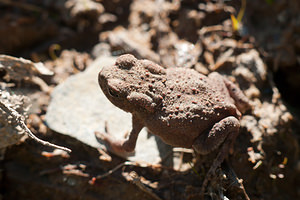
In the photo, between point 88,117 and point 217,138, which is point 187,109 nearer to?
point 217,138

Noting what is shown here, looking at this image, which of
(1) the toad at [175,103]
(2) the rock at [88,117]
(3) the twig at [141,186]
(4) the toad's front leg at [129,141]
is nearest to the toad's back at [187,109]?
(1) the toad at [175,103]

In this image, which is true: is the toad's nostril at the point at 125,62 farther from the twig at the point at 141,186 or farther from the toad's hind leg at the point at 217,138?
the twig at the point at 141,186

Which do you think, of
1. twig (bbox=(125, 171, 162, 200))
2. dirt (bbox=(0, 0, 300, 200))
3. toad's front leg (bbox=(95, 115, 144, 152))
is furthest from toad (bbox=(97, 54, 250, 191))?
twig (bbox=(125, 171, 162, 200))

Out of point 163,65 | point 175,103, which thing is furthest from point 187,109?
point 163,65

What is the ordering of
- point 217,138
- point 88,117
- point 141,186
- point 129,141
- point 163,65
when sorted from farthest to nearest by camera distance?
1. point 163,65
2. point 88,117
3. point 129,141
4. point 141,186
5. point 217,138

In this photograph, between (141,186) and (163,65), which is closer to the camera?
(141,186)

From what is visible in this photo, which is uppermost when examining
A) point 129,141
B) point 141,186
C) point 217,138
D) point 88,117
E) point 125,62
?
point 125,62

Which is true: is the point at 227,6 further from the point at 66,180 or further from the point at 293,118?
the point at 66,180
